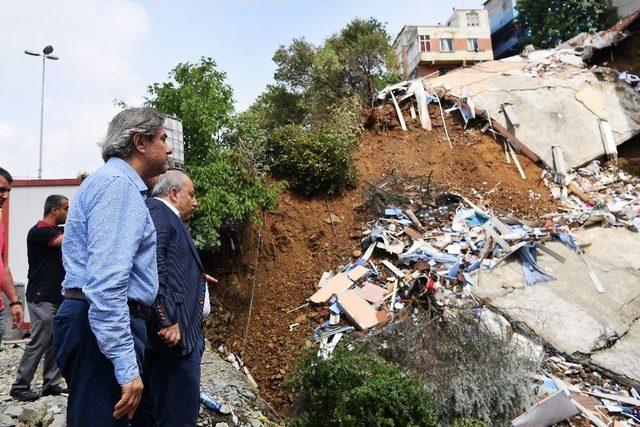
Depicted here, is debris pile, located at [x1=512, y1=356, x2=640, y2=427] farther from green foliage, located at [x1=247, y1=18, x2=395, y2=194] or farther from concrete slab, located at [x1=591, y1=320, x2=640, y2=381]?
green foliage, located at [x1=247, y1=18, x2=395, y2=194]

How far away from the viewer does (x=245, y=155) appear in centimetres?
880

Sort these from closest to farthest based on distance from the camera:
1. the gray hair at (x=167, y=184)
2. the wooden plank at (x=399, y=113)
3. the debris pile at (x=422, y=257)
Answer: the gray hair at (x=167, y=184), the debris pile at (x=422, y=257), the wooden plank at (x=399, y=113)

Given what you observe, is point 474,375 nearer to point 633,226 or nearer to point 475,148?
point 633,226

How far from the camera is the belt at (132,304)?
203 centimetres

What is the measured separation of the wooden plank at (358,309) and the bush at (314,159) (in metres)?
2.98

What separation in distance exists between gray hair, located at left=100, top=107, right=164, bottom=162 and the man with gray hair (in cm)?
7

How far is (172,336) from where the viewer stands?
2562mm

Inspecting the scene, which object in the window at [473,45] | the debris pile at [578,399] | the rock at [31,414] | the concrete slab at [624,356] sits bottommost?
the debris pile at [578,399]

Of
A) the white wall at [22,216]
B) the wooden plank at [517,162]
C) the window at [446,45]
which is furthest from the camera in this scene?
the window at [446,45]

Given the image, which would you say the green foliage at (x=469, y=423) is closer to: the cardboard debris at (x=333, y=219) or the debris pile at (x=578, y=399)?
the debris pile at (x=578, y=399)

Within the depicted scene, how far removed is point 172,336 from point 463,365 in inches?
127

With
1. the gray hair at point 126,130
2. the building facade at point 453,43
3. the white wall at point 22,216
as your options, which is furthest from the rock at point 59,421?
the building facade at point 453,43

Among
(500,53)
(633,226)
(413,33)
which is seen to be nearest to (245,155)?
(633,226)

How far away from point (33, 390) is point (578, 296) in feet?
20.7
